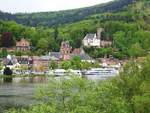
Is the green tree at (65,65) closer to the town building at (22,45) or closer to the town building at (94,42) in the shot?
the town building at (22,45)

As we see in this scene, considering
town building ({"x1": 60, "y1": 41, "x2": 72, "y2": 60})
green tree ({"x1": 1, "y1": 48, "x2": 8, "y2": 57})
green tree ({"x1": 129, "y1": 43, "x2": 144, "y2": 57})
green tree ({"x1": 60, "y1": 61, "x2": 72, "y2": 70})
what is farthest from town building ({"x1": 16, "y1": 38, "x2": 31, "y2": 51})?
green tree ({"x1": 129, "y1": 43, "x2": 144, "y2": 57})

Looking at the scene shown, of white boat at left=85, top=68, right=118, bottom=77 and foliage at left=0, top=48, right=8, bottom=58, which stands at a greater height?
foliage at left=0, top=48, right=8, bottom=58

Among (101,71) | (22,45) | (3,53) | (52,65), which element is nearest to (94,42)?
(22,45)

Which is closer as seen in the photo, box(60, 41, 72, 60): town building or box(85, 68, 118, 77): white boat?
box(85, 68, 118, 77): white boat

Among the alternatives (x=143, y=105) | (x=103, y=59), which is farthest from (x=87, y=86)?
(x=103, y=59)

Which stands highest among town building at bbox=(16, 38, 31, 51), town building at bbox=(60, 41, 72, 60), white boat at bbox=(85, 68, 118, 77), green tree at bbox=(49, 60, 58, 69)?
town building at bbox=(16, 38, 31, 51)

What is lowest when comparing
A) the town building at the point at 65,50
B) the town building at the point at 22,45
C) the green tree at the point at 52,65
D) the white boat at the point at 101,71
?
the white boat at the point at 101,71

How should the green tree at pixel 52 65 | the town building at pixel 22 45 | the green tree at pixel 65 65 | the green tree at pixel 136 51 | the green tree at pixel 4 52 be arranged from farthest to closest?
the town building at pixel 22 45 < the green tree at pixel 4 52 < the green tree at pixel 52 65 < the green tree at pixel 65 65 < the green tree at pixel 136 51

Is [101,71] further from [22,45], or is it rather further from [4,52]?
[22,45]

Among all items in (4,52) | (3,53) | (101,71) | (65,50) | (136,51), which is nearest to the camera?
(136,51)

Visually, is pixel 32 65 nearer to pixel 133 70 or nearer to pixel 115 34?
pixel 115 34

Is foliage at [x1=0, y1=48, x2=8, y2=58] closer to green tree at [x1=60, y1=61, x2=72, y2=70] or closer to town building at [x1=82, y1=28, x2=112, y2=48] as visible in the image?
green tree at [x1=60, y1=61, x2=72, y2=70]

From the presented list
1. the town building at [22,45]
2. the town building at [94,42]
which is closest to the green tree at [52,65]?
the town building at [22,45]

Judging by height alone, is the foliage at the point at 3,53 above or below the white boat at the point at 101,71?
above
